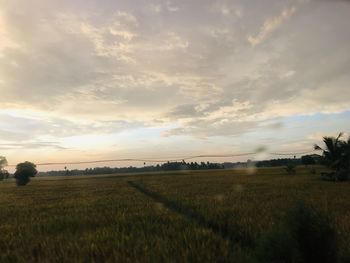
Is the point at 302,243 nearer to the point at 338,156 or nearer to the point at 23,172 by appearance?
the point at 338,156

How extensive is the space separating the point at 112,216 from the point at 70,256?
6476 millimetres

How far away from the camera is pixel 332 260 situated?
628 centimetres

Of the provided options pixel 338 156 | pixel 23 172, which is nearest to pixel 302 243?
pixel 338 156

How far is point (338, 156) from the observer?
3659 centimetres

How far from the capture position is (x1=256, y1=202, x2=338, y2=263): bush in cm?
623

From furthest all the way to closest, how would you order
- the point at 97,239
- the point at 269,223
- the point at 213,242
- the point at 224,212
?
1. the point at 224,212
2. the point at 269,223
3. the point at 97,239
4. the point at 213,242

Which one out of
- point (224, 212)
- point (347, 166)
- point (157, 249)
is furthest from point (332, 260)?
point (347, 166)

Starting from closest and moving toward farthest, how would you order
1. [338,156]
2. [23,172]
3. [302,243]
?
1. [302,243]
2. [338,156]
3. [23,172]

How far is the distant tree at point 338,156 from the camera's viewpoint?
36.0 metres

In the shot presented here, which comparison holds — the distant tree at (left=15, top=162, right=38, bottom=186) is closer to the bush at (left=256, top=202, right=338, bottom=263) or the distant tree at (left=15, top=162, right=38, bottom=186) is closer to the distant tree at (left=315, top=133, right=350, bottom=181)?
the distant tree at (left=315, top=133, right=350, bottom=181)

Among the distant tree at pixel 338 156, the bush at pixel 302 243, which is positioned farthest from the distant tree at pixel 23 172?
the bush at pixel 302 243

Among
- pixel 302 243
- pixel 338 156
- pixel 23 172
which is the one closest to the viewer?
pixel 302 243

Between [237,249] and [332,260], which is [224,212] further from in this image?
[332,260]

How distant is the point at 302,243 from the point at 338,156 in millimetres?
33364
